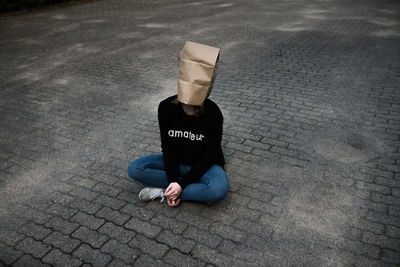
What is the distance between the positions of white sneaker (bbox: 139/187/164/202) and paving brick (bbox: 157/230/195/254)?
17.5 inches

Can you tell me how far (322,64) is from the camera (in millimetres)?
7602

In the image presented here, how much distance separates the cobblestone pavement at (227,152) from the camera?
3.18 m

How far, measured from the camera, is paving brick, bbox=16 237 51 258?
10.3 feet

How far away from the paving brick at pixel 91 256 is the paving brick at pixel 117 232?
206mm

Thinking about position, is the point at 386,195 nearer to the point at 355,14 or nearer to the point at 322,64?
the point at 322,64

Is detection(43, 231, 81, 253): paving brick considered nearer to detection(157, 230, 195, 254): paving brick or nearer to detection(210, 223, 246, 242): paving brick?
detection(157, 230, 195, 254): paving brick

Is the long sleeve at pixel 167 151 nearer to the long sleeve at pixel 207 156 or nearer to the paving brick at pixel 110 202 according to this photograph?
the long sleeve at pixel 207 156

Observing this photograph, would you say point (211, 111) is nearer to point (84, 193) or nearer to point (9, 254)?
point (84, 193)

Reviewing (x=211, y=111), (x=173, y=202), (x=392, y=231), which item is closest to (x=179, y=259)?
(x=173, y=202)

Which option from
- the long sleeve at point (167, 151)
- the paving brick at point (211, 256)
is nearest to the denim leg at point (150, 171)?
the long sleeve at point (167, 151)

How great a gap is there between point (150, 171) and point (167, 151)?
0.33 metres

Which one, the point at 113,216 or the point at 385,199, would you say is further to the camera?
the point at 385,199

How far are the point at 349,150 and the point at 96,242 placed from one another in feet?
10.8

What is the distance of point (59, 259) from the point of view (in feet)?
10.1
